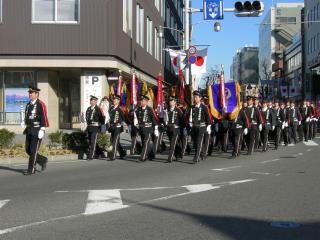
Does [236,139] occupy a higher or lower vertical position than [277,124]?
lower

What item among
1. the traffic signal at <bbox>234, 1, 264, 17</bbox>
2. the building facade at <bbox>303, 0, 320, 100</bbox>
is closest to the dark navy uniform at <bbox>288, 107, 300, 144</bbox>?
the traffic signal at <bbox>234, 1, 264, 17</bbox>

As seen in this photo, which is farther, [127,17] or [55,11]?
[127,17]

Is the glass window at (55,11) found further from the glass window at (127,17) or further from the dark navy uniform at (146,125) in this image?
the dark navy uniform at (146,125)

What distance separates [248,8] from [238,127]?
6.82m

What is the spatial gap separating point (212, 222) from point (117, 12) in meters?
20.8

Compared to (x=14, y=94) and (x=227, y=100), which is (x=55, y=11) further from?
(x=227, y=100)

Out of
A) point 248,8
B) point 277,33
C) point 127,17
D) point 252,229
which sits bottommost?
point 252,229

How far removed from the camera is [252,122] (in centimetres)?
1783

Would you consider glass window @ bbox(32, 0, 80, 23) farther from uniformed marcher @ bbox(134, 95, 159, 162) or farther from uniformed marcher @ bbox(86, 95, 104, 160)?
uniformed marcher @ bbox(134, 95, 159, 162)

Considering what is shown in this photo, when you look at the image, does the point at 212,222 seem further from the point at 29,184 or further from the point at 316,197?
the point at 29,184

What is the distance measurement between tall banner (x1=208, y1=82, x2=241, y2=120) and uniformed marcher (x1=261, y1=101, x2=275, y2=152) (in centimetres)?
146

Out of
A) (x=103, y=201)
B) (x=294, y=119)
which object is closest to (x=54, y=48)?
(x=294, y=119)

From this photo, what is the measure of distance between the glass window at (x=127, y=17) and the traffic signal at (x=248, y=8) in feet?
26.5

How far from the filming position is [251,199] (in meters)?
8.66
